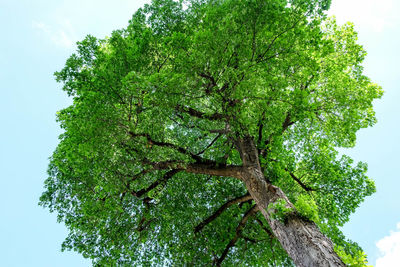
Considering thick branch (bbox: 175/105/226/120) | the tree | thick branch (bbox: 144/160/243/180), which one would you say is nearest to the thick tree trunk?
the tree

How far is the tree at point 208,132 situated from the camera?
7.77 meters

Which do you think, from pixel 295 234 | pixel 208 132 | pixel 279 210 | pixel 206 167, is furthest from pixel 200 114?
pixel 295 234

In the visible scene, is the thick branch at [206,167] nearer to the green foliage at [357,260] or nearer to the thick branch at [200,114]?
the thick branch at [200,114]

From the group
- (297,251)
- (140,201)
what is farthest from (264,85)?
(140,201)

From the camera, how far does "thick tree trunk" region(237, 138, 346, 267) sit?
221 inches

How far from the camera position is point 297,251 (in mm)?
6121

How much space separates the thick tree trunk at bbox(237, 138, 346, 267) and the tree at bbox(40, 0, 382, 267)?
1.4 inches

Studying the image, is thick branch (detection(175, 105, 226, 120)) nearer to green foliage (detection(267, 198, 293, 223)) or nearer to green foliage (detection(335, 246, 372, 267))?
green foliage (detection(267, 198, 293, 223))

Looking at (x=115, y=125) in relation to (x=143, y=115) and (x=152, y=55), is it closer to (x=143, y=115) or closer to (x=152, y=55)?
(x=143, y=115)

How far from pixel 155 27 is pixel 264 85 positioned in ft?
14.5

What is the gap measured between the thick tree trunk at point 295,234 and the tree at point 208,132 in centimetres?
4

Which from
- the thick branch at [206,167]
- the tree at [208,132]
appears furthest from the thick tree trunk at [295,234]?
the thick branch at [206,167]

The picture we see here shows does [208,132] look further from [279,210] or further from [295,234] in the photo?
[295,234]

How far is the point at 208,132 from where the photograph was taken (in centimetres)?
1073
